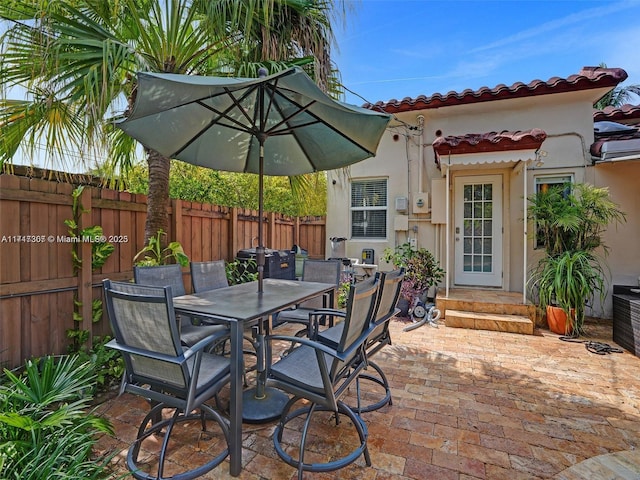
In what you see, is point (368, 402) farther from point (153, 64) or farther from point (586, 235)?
point (586, 235)

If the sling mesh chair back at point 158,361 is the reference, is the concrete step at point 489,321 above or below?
below

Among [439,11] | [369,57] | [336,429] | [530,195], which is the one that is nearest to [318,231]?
[369,57]

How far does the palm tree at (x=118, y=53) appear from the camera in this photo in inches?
96.8

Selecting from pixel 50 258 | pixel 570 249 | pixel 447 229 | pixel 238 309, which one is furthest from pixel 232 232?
pixel 570 249

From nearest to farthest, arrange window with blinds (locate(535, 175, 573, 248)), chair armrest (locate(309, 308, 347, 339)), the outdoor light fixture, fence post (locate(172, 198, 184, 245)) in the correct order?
chair armrest (locate(309, 308, 347, 339)) < fence post (locate(172, 198, 184, 245)) < the outdoor light fixture < window with blinds (locate(535, 175, 573, 248))

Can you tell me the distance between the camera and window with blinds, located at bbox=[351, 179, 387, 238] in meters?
6.79

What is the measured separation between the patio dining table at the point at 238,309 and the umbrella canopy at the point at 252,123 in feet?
0.99

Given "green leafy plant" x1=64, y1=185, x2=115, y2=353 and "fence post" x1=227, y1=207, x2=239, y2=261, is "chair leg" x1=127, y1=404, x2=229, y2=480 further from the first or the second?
"fence post" x1=227, y1=207, x2=239, y2=261

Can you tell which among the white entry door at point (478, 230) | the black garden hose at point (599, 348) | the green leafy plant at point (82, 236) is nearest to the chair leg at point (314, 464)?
the green leafy plant at point (82, 236)

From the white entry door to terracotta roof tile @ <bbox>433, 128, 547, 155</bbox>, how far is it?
1.11 m

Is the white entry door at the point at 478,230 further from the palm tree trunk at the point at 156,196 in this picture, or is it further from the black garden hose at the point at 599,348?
the palm tree trunk at the point at 156,196

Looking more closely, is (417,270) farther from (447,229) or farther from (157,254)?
(157,254)

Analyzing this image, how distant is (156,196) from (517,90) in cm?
581

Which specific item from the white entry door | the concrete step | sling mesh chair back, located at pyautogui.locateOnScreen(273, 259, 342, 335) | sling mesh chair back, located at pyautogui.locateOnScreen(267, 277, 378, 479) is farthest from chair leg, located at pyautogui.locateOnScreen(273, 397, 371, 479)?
the white entry door
